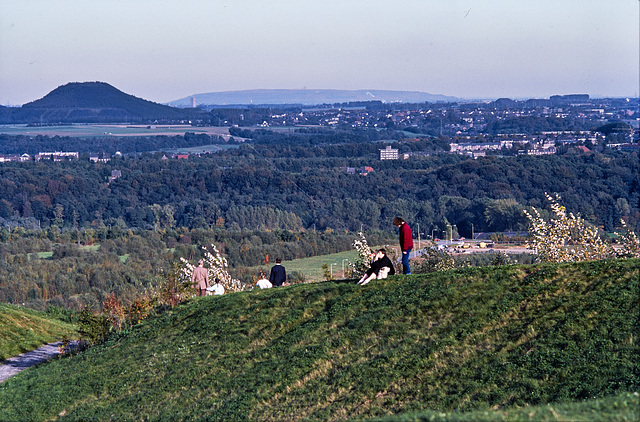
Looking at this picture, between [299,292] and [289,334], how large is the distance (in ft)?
6.14

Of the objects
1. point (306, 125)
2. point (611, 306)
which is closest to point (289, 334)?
point (611, 306)

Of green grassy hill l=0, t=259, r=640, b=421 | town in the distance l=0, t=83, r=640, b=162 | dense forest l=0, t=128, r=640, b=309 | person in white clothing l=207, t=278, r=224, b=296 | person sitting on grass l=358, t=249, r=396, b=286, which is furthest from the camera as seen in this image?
town in the distance l=0, t=83, r=640, b=162

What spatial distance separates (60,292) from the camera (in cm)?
3488

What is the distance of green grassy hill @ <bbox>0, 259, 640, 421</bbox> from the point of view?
8945 mm

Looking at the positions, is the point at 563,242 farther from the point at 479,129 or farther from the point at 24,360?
the point at 479,129

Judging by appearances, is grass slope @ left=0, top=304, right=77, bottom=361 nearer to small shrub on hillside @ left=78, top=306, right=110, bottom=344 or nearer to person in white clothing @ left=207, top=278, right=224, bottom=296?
small shrub on hillside @ left=78, top=306, right=110, bottom=344

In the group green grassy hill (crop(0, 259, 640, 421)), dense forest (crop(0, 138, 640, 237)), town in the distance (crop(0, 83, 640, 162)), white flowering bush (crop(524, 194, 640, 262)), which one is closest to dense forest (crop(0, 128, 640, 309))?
dense forest (crop(0, 138, 640, 237))

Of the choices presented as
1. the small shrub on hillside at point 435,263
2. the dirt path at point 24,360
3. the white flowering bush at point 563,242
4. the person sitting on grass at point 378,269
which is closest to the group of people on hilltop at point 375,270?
the person sitting on grass at point 378,269

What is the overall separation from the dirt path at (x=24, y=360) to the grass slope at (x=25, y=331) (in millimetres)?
218

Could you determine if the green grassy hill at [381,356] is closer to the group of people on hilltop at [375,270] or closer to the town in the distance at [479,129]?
the group of people on hilltop at [375,270]

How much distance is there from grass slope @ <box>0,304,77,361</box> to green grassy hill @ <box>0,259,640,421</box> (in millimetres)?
2965

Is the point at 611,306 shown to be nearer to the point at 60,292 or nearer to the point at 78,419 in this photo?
the point at 78,419

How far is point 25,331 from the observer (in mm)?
18391

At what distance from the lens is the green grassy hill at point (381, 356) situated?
29.3 ft
